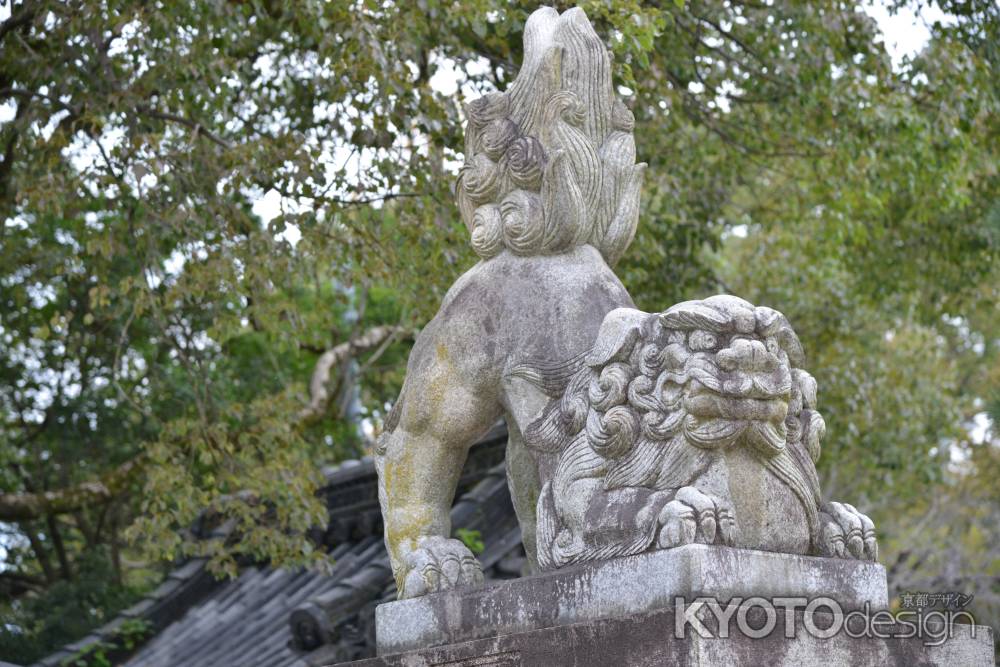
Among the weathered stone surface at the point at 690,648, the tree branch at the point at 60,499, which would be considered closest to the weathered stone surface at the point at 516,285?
the weathered stone surface at the point at 690,648

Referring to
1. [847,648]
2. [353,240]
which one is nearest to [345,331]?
[353,240]

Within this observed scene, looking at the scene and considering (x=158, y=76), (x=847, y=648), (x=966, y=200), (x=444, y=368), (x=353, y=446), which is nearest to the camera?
(x=847, y=648)

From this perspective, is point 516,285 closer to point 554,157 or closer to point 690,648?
point 554,157

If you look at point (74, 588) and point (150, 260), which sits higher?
point (150, 260)

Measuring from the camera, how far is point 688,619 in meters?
3.66

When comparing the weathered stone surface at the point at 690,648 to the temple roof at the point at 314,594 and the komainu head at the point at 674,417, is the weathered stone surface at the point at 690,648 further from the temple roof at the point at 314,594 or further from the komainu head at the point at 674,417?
the temple roof at the point at 314,594

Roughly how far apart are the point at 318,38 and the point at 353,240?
1.15 metres

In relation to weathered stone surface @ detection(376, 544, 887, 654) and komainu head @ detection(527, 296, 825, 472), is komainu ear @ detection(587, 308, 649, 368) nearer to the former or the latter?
komainu head @ detection(527, 296, 825, 472)

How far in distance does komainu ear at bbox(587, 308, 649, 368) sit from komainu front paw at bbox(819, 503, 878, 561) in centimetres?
74

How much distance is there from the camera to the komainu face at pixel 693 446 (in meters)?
3.95

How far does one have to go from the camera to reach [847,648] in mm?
3941

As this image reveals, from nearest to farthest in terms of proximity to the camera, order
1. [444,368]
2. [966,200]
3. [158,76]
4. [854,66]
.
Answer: [444,368] < [158,76] < [854,66] < [966,200]

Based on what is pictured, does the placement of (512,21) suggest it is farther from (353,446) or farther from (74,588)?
(353,446)

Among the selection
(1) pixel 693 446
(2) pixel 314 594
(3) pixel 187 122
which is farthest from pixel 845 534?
(2) pixel 314 594
